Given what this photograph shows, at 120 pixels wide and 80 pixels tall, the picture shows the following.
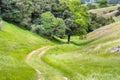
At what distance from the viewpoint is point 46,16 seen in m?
116

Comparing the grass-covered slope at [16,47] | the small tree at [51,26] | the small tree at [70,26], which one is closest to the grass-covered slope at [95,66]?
the grass-covered slope at [16,47]

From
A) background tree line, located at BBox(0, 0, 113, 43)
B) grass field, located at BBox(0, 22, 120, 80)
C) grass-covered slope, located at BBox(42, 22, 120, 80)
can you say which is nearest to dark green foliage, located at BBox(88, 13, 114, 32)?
background tree line, located at BBox(0, 0, 113, 43)

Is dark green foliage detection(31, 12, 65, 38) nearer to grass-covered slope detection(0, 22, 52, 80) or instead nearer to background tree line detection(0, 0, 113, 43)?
background tree line detection(0, 0, 113, 43)

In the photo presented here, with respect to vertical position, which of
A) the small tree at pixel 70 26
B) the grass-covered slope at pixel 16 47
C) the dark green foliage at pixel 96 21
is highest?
the grass-covered slope at pixel 16 47

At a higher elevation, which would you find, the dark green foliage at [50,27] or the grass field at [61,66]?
the grass field at [61,66]

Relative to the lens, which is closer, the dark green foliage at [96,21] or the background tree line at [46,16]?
the background tree line at [46,16]

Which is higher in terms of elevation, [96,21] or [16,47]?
[16,47]

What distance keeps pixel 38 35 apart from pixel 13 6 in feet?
48.4

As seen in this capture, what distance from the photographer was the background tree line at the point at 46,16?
373 ft

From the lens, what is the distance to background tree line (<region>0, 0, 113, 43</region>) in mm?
113812

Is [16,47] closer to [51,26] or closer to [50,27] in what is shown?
[50,27]

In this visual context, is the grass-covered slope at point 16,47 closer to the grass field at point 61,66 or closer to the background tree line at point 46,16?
the grass field at point 61,66

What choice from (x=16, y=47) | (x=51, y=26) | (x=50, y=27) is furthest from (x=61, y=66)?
(x=51, y=26)

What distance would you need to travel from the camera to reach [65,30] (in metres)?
116
